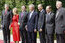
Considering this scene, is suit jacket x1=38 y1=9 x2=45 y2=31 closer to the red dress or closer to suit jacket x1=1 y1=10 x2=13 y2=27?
the red dress

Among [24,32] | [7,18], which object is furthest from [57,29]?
[7,18]

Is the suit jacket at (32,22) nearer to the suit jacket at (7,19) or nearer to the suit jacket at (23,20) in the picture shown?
the suit jacket at (23,20)

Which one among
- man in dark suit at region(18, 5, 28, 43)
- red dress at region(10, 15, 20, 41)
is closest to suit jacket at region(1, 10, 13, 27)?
red dress at region(10, 15, 20, 41)

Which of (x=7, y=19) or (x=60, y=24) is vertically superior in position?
(x=60, y=24)

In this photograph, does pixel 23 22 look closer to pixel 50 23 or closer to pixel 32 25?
pixel 32 25

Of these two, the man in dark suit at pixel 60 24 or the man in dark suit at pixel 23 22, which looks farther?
the man in dark suit at pixel 23 22

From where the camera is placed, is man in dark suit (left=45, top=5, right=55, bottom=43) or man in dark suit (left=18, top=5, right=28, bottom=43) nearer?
man in dark suit (left=45, top=5, right=55, bottom=43)

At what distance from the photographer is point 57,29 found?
25.9ft

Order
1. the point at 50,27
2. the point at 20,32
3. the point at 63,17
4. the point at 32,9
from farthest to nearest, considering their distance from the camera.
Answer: the point at 20,32 → the point at 32,9 → the point at 50,27 → the point at 63,17

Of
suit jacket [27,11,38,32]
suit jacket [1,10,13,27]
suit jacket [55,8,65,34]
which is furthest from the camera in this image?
suit jacket [1,10,13,27]

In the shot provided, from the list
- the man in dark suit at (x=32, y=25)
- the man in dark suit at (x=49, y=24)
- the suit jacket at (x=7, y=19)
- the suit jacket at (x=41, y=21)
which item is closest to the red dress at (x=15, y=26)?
the suit jacket at (x=7, y=19)

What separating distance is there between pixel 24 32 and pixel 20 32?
0.19m

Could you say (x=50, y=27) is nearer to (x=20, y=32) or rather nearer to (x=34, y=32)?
(x=34, y=32)

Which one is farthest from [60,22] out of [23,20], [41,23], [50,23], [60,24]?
[23,20]
